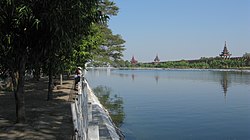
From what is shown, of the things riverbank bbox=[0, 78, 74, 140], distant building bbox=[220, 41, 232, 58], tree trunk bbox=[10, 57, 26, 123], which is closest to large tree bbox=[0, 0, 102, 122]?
tree trunk bbox=[10, 57, 26, 123]

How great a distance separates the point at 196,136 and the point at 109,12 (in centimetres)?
3554

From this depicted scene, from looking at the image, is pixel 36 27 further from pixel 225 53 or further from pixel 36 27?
pixel 225 53

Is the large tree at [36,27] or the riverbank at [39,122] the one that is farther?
the riverbank at [39,122]

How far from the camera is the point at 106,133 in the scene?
10.5m

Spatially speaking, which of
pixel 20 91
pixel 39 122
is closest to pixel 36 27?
pixel 20 91

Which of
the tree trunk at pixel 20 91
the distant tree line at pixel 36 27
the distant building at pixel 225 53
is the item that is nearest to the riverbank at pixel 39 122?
the tree trunk at pixel 20 91

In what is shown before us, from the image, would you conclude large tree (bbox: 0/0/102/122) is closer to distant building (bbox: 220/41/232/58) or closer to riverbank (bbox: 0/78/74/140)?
riverbank (bbox: 0/78/74/140)

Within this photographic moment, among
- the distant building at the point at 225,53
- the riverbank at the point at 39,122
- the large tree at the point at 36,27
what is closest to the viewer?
the large tree at the point at 36,27

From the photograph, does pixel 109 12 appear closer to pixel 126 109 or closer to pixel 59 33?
pixel 126 109

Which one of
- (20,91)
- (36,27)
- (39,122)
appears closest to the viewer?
(36,27)

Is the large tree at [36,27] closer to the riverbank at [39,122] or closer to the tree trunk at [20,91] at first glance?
the tree trunk at [20,91]

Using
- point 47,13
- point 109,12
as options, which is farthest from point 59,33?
point 109,12

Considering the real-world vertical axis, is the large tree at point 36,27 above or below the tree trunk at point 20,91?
above

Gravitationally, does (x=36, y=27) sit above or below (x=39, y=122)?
above
